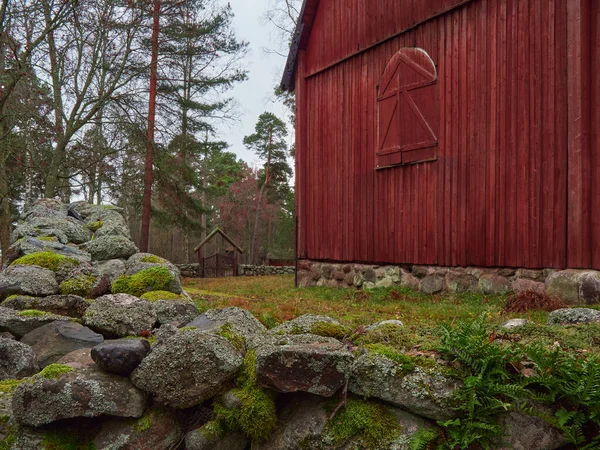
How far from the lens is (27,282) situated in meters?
4.80

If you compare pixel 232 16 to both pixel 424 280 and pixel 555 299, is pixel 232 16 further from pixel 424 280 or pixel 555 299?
pixel 555 299

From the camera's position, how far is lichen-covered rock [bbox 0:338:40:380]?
3611mm

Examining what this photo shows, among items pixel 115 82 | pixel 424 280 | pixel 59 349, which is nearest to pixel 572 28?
pixel 424 280

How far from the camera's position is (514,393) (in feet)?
8.64

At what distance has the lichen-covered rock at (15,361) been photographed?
3.61m

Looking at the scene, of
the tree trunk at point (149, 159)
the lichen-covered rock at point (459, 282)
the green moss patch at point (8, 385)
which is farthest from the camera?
the tree trunk at point (149, 159)

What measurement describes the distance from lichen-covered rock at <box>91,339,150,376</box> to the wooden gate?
19.5m

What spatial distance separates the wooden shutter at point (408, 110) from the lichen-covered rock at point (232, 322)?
5.97 metres

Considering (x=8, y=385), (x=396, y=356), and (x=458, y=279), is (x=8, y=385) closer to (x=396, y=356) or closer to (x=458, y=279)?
(x=396, y=356)

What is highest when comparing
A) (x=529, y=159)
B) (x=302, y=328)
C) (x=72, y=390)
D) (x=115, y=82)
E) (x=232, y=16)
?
(x=232, y=16)

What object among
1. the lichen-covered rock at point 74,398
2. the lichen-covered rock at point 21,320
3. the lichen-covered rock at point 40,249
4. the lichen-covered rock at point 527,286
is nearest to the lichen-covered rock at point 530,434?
the lichen-covered rock at point 74,398

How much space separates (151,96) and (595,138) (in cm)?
1602

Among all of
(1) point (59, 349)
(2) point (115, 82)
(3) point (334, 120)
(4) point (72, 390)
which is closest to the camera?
(4) point (72, 390)

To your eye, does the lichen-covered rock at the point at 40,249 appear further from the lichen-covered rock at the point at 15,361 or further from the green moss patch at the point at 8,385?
the green moss patch at the point at 8,385
